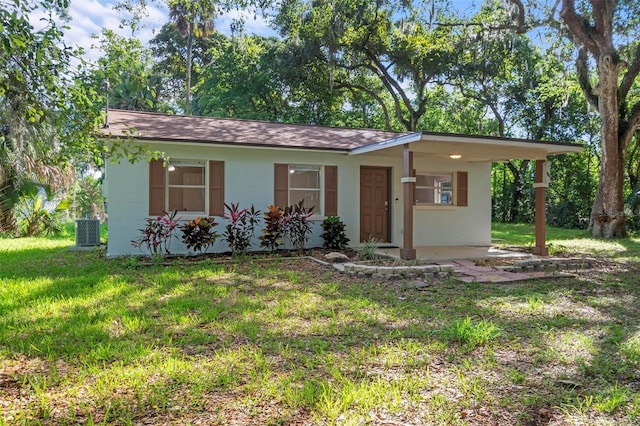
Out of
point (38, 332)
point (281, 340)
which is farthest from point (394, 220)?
point (38, 332)

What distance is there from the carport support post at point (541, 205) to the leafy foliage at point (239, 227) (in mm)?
6100

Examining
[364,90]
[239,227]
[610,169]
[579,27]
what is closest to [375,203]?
[239,227]

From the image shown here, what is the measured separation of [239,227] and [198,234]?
102 centimetres

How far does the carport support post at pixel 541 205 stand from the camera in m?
9.16

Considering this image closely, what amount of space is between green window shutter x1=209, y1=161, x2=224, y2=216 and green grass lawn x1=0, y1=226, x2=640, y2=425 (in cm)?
324

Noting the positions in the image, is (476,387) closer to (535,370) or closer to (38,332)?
(535,370)

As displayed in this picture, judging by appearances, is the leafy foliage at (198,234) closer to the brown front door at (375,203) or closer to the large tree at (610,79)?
the brown front door at (375,203)

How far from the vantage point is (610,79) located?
12641 mm

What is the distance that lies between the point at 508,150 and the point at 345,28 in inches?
409

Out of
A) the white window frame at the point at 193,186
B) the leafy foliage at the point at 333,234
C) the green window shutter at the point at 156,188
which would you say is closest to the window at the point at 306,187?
the leafy foliage at the point at 333,234

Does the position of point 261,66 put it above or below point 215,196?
above

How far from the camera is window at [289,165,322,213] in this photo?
10172 millimetres

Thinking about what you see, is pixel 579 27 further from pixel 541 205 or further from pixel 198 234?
pixel 198 234

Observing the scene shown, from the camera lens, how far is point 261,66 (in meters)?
20.6
